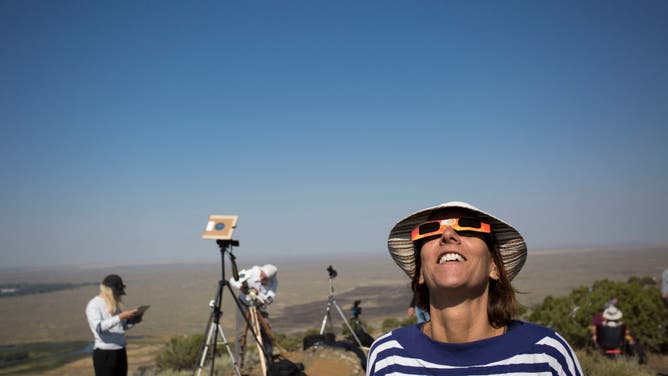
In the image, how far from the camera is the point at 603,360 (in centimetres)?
656

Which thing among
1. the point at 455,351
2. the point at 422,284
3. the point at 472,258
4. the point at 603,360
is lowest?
the point at 603,360

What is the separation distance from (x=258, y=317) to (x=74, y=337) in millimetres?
15510

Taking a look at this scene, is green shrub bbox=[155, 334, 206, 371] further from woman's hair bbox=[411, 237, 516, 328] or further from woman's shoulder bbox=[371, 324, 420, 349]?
woman's hair bbox=[411, 237, 516, 328]

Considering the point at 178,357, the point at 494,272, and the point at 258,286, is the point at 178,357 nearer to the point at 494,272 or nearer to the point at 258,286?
the point at 258,286

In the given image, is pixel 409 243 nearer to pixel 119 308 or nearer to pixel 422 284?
pixel 422 284

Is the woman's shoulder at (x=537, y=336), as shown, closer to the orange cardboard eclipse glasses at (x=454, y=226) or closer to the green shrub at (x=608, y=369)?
the orange cardboard eclipse glasses at (x=454, y=226)

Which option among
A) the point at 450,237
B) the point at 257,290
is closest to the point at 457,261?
the point at 450,237

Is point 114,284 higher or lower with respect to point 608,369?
higher

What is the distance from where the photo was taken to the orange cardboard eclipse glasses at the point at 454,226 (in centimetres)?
166

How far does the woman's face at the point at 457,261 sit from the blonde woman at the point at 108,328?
4.09m

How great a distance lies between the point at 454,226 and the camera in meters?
1.66

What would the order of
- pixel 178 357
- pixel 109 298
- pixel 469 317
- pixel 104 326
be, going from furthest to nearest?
pixel 178 357
pixel 109 298
pixel 104 326
pixel 469 317

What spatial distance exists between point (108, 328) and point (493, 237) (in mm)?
4363

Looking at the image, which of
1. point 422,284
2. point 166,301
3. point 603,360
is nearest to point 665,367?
point 603,360
